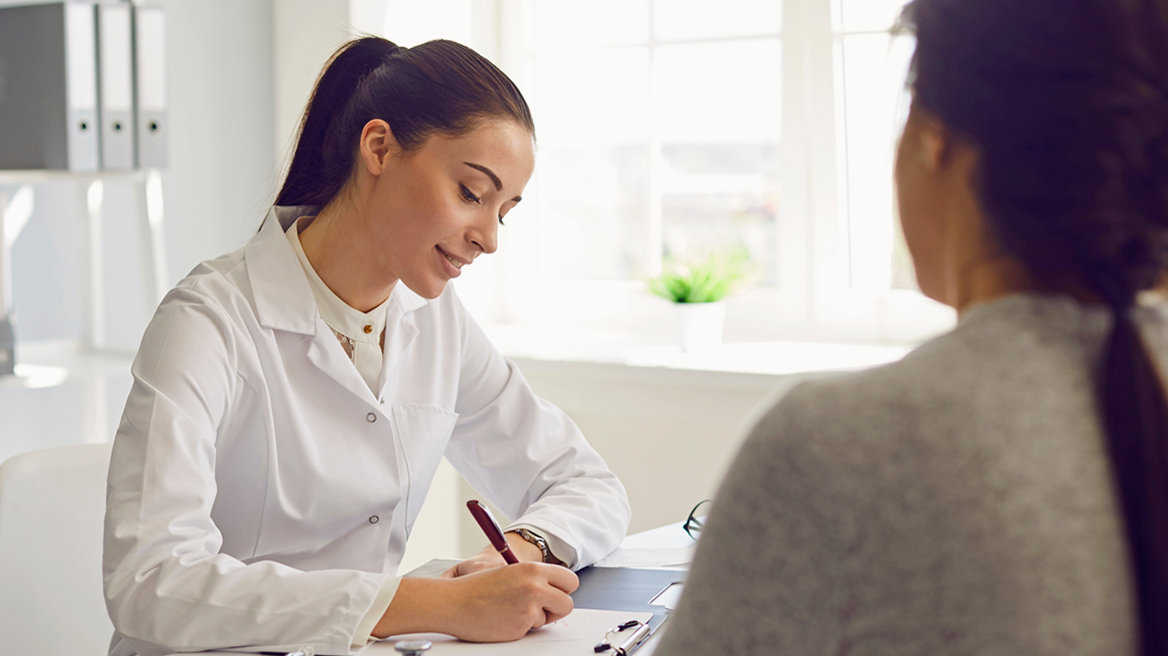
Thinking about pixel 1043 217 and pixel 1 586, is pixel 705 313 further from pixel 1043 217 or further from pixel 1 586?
pixel 1043 217

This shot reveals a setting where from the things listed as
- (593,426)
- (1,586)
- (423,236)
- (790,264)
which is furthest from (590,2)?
(1,586)

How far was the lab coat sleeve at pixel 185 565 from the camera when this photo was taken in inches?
38.9

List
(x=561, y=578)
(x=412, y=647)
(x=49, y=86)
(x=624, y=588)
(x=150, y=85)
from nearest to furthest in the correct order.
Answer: (x=412, y=647) → (x=561, y=578) → (x=624, y=588) → (x=49, y=86) → (x=150, y=85)

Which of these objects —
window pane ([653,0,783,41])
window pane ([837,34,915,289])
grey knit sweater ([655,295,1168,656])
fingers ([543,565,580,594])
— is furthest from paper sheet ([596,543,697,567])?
window pane ([653,0,783,41])

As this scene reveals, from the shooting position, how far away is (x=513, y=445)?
5.13 feet

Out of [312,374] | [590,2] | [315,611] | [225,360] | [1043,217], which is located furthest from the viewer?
[590,2]

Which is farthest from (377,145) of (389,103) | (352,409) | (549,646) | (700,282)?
(700,282)

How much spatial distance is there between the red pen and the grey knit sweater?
64 cm

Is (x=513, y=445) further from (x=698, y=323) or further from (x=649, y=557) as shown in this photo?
(x=698, y=323)

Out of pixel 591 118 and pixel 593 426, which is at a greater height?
pixel 591 118

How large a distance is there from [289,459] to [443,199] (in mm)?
386

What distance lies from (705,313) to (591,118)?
695mm

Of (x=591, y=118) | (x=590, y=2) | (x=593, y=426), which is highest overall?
(x=590, y=2)

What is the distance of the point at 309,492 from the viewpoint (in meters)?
1.30
